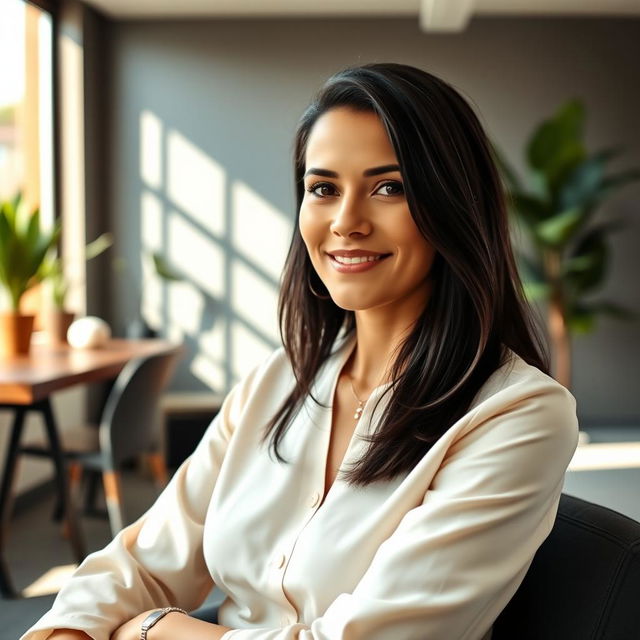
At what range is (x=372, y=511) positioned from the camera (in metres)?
1.16

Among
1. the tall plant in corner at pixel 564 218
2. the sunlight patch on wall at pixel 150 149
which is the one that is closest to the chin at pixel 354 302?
the tall plant in corner at pixel 564 218

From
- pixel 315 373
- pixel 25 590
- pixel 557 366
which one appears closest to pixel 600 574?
pixel 315 373

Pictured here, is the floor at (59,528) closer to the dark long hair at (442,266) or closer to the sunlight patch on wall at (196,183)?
the dark long hair at (442,266)

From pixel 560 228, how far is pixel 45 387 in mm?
3446

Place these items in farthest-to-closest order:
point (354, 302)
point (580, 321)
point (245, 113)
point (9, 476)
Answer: point (245, 113) < point (580, 321) < point (9, 476) < point (354, 302)

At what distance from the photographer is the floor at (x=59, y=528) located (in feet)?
9.59

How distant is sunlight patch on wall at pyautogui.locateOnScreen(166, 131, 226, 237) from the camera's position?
6086 millimetres

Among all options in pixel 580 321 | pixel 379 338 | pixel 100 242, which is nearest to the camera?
pixel 379 338

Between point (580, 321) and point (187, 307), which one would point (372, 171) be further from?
point (187, 307)

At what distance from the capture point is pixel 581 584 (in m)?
1.04

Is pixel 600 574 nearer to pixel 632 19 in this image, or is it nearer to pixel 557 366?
pixel 557 366

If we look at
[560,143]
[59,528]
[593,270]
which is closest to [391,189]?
[59,528]

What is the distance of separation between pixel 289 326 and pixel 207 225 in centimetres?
469

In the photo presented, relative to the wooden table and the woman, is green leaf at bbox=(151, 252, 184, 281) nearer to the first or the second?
the wooden table
